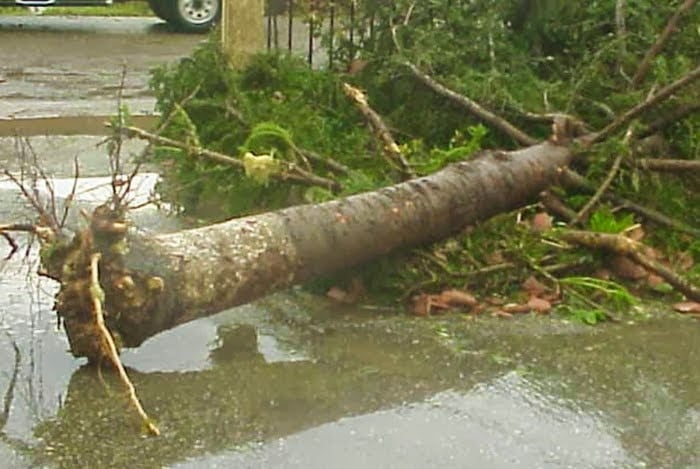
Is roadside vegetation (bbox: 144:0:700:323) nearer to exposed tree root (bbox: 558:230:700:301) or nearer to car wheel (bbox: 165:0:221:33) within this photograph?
exposed tree root (bbox: 558:230:700:301)

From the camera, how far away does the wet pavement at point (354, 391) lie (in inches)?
141

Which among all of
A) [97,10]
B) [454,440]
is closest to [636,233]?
[454,440]

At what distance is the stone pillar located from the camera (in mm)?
7086

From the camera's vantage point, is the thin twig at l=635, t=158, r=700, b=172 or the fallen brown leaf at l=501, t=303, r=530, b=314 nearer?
the fallen brown leaf at l=501, t=303, r=530, b=314

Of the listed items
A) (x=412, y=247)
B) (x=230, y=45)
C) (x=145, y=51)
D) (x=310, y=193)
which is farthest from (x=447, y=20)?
(x=145, y=51)

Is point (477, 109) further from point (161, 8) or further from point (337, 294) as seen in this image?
point (161, 8)

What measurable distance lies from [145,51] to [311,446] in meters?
12.6

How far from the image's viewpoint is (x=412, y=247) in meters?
4.89

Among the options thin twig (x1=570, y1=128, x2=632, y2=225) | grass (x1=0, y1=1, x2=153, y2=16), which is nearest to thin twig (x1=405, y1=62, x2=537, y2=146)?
thin twig (x1=570, y1=128, x2=632, y2=225)

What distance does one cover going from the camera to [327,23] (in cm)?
754

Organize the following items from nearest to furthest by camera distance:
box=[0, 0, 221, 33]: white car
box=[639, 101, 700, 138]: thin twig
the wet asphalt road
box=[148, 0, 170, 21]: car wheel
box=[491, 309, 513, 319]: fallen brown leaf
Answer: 1. box=[491, 309, 513, 319]: fallen brown leaf
2. box=[639, 101, 700, 138]: thin twig
3. the wet asphalt road
4. box=[0, 0, 221, 33]: white car
5. box=[148, 0, 170, 21]: car wheel

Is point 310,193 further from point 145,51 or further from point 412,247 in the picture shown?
point 145,51

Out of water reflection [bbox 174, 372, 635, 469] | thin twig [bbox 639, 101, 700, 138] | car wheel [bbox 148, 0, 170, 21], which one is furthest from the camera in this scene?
car wheel [bbox 148, 0, 170, 21]

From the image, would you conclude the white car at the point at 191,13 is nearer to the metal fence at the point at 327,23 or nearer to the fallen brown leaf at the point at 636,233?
the metal fence at the point at 327,23
